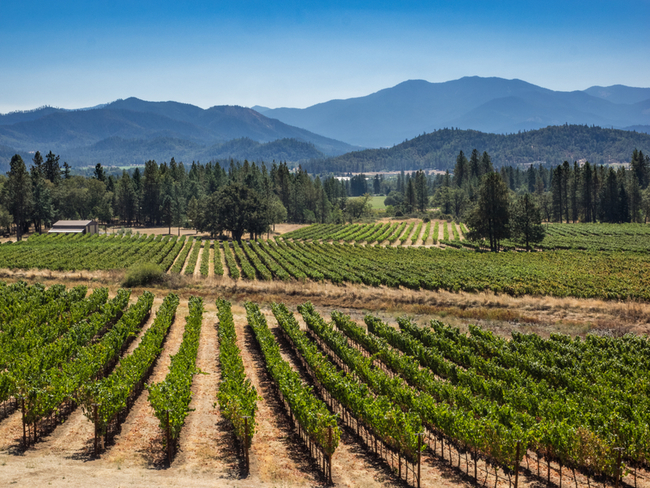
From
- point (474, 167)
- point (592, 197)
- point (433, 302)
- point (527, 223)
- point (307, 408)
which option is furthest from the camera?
point (474, 167)

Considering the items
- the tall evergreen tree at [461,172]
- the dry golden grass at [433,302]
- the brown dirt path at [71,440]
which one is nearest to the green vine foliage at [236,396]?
the brown dirt path at [71,440]

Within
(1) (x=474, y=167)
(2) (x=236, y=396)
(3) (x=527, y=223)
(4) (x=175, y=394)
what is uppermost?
(1) (x=474, y=167)

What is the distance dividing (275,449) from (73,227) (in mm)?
102686

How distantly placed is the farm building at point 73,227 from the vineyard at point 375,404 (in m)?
82.5

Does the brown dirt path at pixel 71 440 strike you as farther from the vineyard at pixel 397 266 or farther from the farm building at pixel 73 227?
the farm building at pixel 73 227

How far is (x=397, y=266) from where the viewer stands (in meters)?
60.0

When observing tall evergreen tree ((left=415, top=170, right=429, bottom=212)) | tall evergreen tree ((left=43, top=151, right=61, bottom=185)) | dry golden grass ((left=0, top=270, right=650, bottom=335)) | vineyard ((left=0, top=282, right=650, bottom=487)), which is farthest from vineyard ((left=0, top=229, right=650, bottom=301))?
tall evergreen tree ((left=415, top=170, right=429, bottom=212))

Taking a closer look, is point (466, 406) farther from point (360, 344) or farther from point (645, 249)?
point (645, 249)

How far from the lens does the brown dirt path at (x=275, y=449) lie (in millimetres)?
15898

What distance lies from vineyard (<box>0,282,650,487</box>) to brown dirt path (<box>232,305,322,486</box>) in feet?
0.41

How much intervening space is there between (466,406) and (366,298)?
2717 centimetres

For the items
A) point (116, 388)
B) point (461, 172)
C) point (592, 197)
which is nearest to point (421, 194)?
point (461, 172)

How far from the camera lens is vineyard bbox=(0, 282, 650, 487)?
15.7 metres

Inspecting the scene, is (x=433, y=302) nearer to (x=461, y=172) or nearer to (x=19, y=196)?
(x=19, y=196)
